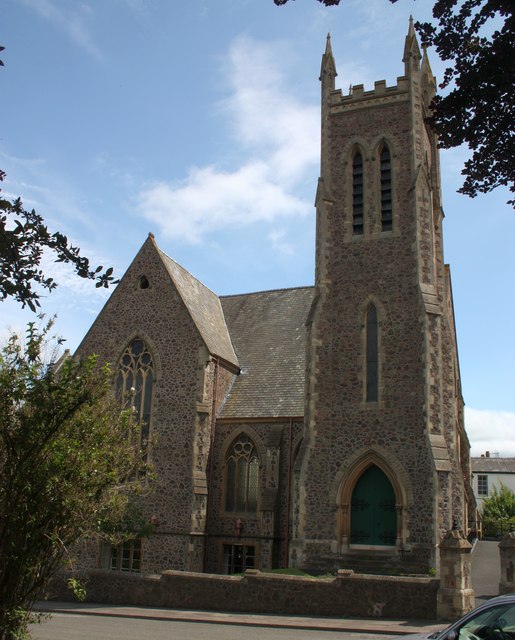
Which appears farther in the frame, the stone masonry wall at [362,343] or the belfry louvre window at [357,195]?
the belfry louvre window at [357,195]

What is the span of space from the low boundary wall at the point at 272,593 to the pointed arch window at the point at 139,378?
6.63 m

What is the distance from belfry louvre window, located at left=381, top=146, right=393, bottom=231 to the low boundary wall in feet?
40.8

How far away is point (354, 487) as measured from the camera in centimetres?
2195

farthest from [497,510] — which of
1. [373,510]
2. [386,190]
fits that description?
[386,190]

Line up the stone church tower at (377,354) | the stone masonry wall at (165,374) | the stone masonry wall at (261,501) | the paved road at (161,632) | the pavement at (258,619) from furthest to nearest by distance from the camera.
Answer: the stone masonry wall at (165,374), the stone masonry wall at (261,501), the stone church tower at (377,354), the pavement at (258,619), the paved road at (161,632)

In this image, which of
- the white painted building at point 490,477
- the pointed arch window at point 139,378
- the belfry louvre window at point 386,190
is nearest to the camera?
the belfry louvre window at point 386,190

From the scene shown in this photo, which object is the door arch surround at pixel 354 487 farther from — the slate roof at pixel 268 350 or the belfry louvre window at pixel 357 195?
the belfry louvre window at pixel 357 195

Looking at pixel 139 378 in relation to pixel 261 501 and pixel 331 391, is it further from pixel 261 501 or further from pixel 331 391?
pixel 331 391

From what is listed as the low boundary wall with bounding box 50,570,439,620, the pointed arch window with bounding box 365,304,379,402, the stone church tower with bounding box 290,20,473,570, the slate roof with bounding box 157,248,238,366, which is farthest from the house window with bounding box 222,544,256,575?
Result: the slate roof with bounding box 157,248,238,366

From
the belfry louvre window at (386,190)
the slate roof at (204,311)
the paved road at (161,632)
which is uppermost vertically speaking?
the belfry louvre window at (386,190)

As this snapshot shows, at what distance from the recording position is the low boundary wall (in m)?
16.7

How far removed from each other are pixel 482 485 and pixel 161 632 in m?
45.6

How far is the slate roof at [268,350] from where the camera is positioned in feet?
84.7

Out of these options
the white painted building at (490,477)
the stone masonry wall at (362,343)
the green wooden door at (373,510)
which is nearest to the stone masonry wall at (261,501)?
the stone masonry wall at (362,343)
